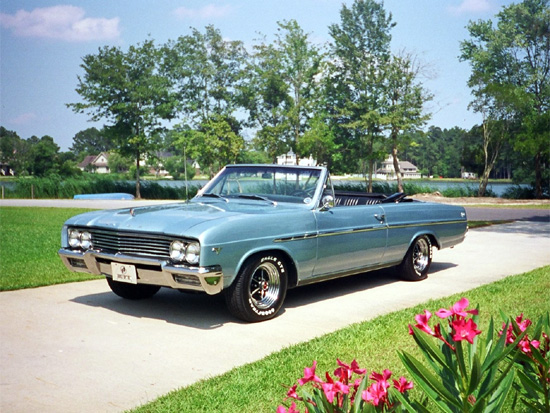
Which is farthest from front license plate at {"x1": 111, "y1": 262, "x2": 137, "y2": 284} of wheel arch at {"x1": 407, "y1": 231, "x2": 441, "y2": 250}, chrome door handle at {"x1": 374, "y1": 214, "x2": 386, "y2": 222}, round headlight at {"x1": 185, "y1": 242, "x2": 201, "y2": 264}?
wheel arch at {"x1": 407, "y1": 231, "x2": 441, "y2": 250}

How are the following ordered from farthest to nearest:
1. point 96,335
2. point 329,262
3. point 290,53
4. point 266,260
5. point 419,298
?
1. point 290,53
2. point 419,298
3. point 329,262
4. point 266,260
5. point 96,335

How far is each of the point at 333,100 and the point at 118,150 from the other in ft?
58.2

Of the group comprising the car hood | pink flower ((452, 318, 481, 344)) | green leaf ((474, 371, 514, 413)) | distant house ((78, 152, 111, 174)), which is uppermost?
distant house ((78, 152, 111, 174))

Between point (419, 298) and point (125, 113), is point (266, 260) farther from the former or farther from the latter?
point (125, 113)

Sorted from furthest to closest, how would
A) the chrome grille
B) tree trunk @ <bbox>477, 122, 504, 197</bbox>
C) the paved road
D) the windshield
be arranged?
tree trunk @ <bbox>477, 122, 504, 197</bbox> → the paved road → the windshield → the chrome grille

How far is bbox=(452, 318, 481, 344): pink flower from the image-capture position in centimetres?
195

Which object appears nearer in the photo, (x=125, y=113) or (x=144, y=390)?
(x=144, y=390)

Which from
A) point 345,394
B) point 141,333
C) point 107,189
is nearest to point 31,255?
point 141,333

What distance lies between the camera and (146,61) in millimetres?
42500

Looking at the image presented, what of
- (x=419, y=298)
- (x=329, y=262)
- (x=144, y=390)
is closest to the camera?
(x=144, y=390)

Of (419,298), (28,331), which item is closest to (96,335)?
(28,331)

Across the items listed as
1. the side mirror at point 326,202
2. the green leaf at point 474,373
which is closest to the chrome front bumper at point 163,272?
the side mirror at point 326,202

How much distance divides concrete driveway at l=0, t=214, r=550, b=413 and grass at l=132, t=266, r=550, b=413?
0.71 ft

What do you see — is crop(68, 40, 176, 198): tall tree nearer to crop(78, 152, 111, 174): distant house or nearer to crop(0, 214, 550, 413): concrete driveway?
crop(0, 214, 550, 413): concrete driveway
